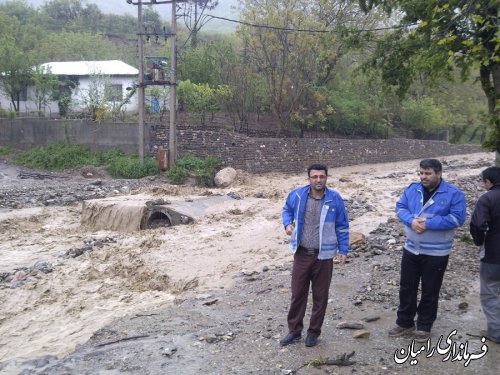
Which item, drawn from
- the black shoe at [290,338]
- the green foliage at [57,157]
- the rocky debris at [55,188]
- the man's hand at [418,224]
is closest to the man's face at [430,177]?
the man's hand at [418,224]

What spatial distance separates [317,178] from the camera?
5156 millimetres

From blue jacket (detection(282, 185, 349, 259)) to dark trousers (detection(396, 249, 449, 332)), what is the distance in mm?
648

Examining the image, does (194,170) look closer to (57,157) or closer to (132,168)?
(132,168)

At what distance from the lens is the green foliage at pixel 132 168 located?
20.9m

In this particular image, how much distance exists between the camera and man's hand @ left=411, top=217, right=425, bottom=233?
502 cm

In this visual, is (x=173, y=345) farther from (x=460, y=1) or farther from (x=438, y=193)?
(x=460, y=1)

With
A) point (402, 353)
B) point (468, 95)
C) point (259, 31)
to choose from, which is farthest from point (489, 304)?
point (468, 95)

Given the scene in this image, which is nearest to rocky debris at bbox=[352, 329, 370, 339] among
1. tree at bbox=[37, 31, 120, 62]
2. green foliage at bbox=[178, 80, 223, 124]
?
green foliage at bbox=[178, 80, 223, 124]

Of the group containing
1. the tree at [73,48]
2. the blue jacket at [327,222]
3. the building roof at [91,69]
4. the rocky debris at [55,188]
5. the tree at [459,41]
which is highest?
the tree at [73,48]

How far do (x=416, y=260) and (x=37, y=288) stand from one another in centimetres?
698

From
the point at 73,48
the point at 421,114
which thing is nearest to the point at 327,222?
the point at 421,114

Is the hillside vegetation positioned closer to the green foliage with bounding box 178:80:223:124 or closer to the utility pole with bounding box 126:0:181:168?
the green foliage with bounding box 178:80:223:124

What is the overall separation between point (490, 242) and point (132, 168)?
1730cm

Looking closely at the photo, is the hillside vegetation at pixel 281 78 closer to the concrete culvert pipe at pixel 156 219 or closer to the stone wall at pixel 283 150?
the stone wall at pixel 283 150
